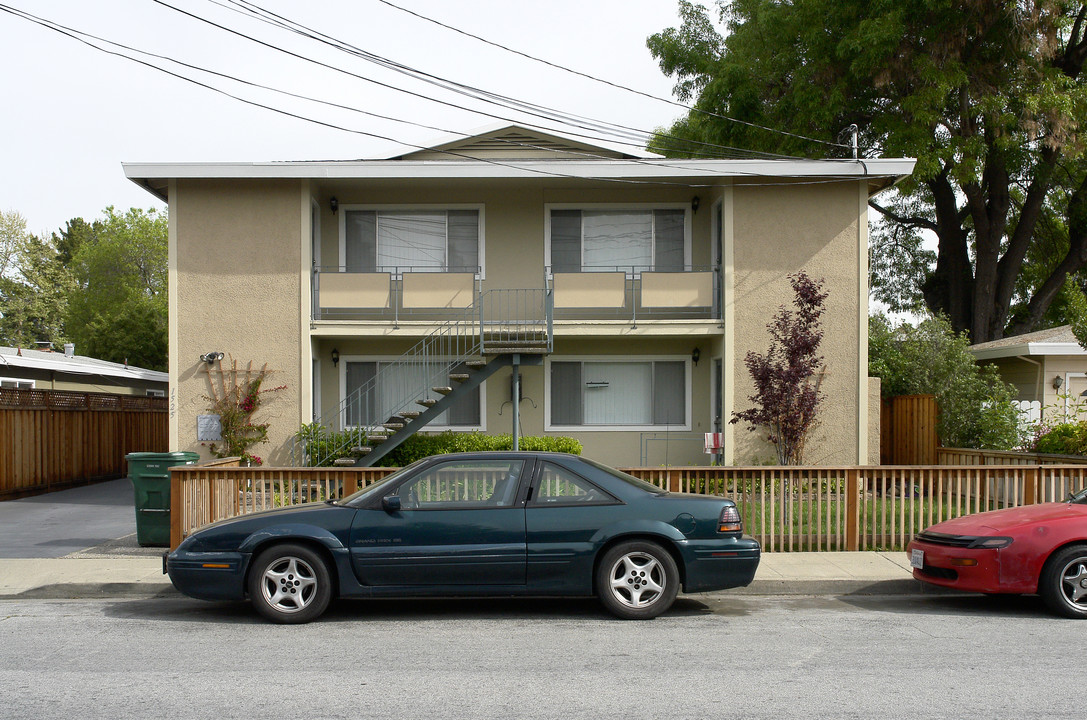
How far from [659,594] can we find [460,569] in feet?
5.37

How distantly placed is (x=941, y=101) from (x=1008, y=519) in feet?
58.5

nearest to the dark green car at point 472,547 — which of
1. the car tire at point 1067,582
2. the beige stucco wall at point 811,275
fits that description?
the car tire at point 1067,582

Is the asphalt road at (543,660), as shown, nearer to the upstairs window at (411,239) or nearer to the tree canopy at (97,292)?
the upstairs window at (411,239)

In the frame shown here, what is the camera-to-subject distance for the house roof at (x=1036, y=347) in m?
19.9

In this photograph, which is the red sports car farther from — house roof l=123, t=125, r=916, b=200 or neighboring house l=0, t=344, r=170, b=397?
neighboring house l=0, t=344, r=170, b=397

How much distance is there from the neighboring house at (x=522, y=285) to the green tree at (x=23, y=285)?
107ft

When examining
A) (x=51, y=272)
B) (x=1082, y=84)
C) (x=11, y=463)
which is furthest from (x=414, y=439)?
(x=51, y=272)

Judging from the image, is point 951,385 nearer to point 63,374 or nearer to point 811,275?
point 811,275

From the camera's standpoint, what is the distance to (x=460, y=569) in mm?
7660

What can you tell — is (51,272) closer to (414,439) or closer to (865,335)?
(414,439)

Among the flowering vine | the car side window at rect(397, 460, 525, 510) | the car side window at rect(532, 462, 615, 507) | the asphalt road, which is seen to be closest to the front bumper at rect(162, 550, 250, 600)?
the asphalt road

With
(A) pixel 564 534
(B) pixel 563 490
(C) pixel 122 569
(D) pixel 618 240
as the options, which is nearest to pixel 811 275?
(D) pixel 618 240

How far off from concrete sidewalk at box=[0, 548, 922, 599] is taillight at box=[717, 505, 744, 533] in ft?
4.61

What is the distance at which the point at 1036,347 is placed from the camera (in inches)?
787
